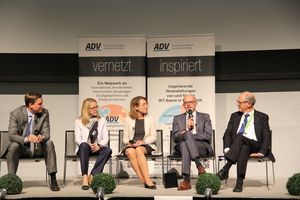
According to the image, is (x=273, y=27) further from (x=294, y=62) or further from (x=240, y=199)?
(x=240, y=199)

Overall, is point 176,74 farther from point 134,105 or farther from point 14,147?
point 14,147

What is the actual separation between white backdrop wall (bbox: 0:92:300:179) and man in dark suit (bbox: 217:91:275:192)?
5.04 feet

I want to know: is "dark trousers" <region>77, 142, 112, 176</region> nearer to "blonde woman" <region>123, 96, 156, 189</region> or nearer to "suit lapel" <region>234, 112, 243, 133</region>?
"blonde woman" <region>123, 96, 156, 189</region>

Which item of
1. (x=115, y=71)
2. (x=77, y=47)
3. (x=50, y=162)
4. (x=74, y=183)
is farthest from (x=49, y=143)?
(x=77, y=47)

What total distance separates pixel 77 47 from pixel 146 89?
130 cm

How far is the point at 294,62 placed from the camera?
7391mm

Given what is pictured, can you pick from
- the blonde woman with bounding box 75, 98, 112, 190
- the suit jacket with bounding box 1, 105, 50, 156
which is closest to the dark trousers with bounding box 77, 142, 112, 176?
the blonde woman with bounding box 75, 98, 112, 190

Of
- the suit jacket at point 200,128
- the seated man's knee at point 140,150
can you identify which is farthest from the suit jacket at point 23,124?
the suit jacket at point 200,128

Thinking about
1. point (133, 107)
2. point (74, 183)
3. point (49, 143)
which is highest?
point (133, 107)

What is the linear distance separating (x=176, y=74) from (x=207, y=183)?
2.34 meters

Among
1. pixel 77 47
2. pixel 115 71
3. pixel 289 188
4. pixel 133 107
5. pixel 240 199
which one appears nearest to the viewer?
pixel 240 199

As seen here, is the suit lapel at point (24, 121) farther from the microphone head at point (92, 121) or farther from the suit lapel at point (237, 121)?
the suit lapel at point (237, 121)

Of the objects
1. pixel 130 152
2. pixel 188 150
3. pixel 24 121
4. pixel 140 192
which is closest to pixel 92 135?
pixel 130 152

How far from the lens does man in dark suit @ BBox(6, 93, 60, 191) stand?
583 cm
